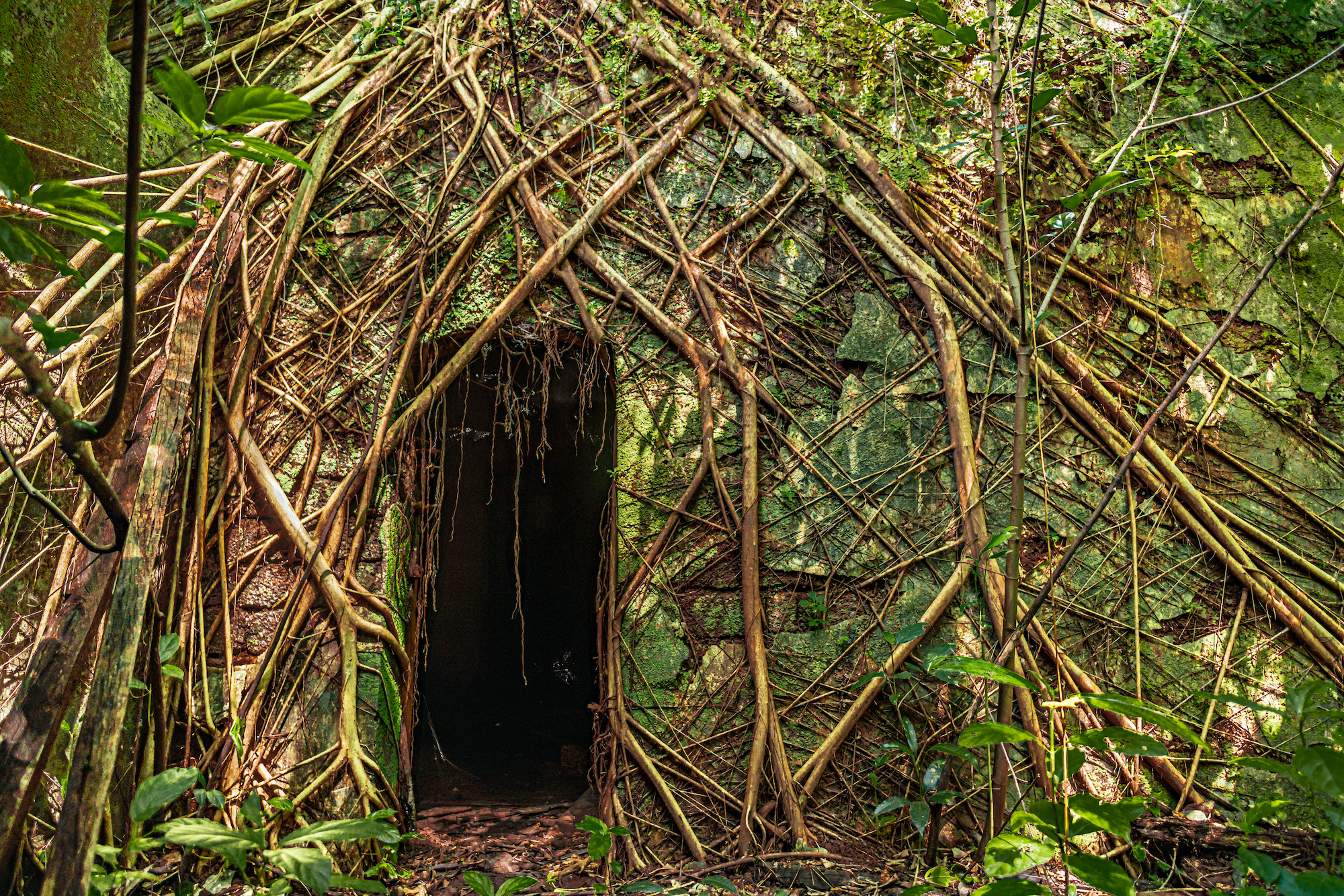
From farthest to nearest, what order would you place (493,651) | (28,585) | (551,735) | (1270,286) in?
(493,651) → (551,735) → (1270,286) → (28,585)

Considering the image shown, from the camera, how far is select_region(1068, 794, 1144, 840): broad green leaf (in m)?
1.45

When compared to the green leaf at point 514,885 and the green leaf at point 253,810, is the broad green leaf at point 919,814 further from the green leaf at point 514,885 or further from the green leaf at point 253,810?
the green leaf at point 253,810

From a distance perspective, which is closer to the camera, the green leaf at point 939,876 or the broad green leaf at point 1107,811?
the broad green leaf at point 1107,811

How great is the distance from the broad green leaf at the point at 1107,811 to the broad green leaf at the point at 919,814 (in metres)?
0.74

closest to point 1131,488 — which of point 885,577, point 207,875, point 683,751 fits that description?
point 885,577

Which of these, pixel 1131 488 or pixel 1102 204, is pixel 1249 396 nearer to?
pixel 1131 488

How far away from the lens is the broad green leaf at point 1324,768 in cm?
141

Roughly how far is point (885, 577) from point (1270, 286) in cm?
193

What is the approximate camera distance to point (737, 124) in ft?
9.76

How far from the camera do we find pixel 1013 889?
1.35 m

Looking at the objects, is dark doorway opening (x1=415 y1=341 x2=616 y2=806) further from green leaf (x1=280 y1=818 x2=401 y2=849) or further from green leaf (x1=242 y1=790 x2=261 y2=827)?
green leaf (x1=280 y1=818 x2=401 y2=849)

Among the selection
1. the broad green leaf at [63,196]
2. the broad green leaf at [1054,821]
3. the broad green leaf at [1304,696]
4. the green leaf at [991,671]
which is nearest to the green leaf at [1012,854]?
the broad green leaf at [1054,821]

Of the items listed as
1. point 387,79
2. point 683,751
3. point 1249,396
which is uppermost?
point 387,79

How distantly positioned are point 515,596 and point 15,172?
14.0 ft
